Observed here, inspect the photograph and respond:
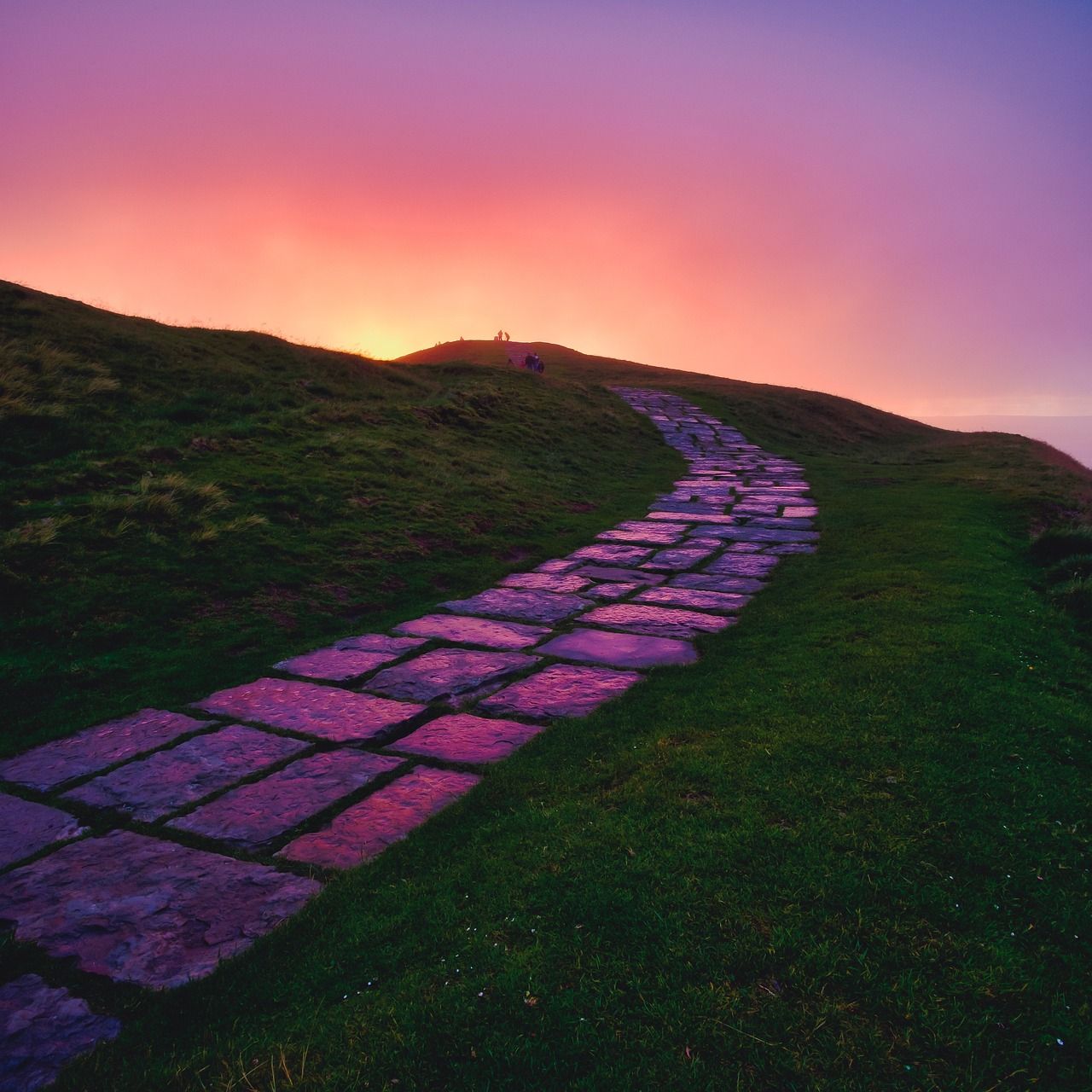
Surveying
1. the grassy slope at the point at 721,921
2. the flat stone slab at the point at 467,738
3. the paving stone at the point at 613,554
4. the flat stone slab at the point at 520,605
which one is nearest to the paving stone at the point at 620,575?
the paving stone at the point at 613,554

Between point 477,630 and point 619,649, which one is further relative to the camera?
point 477,630

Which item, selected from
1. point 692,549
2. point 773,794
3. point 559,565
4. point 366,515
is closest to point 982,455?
point 692,549

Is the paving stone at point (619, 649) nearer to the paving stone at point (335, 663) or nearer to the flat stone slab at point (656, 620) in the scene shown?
the flat stone slab at point (656, 620)

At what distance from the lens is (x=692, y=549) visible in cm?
905

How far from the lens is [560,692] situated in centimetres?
488

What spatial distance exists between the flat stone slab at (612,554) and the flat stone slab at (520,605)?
61.1 inches

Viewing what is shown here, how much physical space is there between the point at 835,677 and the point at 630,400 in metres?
21.5

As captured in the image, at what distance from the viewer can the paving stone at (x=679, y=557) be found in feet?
27.3

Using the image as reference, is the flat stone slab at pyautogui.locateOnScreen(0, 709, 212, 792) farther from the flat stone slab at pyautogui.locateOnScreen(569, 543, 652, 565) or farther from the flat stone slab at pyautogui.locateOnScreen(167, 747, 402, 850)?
the flat stone slab at pyautogui.locateOnScreen(569, 543, 652, 565)

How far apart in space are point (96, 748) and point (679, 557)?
636 cm

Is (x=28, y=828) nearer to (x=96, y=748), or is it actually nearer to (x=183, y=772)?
(x=183, y=772)

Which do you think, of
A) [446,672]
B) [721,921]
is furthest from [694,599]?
A: [721,921]

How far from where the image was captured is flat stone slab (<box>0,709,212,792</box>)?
3883 mm

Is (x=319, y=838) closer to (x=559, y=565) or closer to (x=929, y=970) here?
(x=929, y=970)
